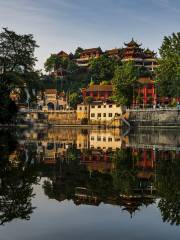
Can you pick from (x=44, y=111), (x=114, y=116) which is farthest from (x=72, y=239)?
(x=44, y=111)

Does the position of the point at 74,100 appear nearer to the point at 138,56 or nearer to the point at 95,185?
the point at 138,56

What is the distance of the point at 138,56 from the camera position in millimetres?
106312

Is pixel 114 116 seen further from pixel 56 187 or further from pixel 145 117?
pixel 56 187

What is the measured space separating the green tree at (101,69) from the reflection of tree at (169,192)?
281 feet

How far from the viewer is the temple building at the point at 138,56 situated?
346ft

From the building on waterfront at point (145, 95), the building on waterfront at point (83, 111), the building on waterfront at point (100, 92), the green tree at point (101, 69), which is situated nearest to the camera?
the building on waterfront at point (145, 95)

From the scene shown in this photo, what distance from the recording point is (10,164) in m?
16.5

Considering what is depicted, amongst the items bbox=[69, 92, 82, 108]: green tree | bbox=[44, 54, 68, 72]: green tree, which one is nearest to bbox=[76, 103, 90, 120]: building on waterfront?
bbox=[69, 92, 82, 108]: green tree

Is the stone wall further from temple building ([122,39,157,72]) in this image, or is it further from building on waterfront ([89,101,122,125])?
temple building ([122,39,157,72])

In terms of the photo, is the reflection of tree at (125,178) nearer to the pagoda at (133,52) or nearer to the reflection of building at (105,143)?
the reflection of building at (105,143)

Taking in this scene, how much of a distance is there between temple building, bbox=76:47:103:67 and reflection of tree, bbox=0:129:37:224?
10009 centimetres

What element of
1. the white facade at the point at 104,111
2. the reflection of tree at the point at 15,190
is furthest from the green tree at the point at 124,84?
the reflection of tree at the point at 15,190


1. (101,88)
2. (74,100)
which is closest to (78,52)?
(74,100)

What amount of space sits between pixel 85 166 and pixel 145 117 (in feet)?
183
